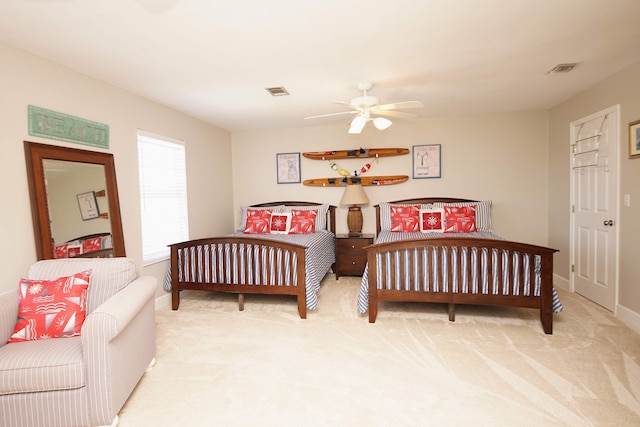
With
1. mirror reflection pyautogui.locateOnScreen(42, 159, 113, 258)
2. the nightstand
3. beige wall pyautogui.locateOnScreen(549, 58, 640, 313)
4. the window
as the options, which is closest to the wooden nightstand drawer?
the nightstand

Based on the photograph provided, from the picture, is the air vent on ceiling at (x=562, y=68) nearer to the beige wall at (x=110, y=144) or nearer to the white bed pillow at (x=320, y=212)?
the white bed pillow at (x=320, y=212)

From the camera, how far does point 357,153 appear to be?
490 cm

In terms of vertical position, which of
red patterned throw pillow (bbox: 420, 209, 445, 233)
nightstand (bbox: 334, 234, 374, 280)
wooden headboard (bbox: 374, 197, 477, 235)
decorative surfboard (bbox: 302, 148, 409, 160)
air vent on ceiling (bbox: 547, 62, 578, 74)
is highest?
air vent on ceiling (bbox: 547, 62, 578, 74)

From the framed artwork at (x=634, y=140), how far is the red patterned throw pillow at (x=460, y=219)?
1.62 metres

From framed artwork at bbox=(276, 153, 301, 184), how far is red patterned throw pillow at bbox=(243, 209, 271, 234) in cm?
75

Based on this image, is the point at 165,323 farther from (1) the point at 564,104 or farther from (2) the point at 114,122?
(1) the point at 564,104

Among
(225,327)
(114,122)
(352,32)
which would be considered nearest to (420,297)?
(225,327)

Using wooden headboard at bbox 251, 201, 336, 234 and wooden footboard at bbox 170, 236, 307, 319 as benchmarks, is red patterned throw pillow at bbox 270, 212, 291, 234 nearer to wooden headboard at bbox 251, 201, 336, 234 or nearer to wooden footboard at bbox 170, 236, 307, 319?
wooden headboard at bbox 251, 201, 336, 234

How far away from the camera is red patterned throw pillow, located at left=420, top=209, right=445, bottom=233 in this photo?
423 centimetres

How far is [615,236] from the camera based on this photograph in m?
3.09

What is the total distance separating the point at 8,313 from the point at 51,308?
0.67 feet

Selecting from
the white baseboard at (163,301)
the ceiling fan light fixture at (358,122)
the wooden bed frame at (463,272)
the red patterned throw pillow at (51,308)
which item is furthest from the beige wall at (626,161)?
the white baseboard at (163,301)

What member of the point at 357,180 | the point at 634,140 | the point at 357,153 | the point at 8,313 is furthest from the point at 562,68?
the point at 8,313

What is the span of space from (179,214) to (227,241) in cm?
111
